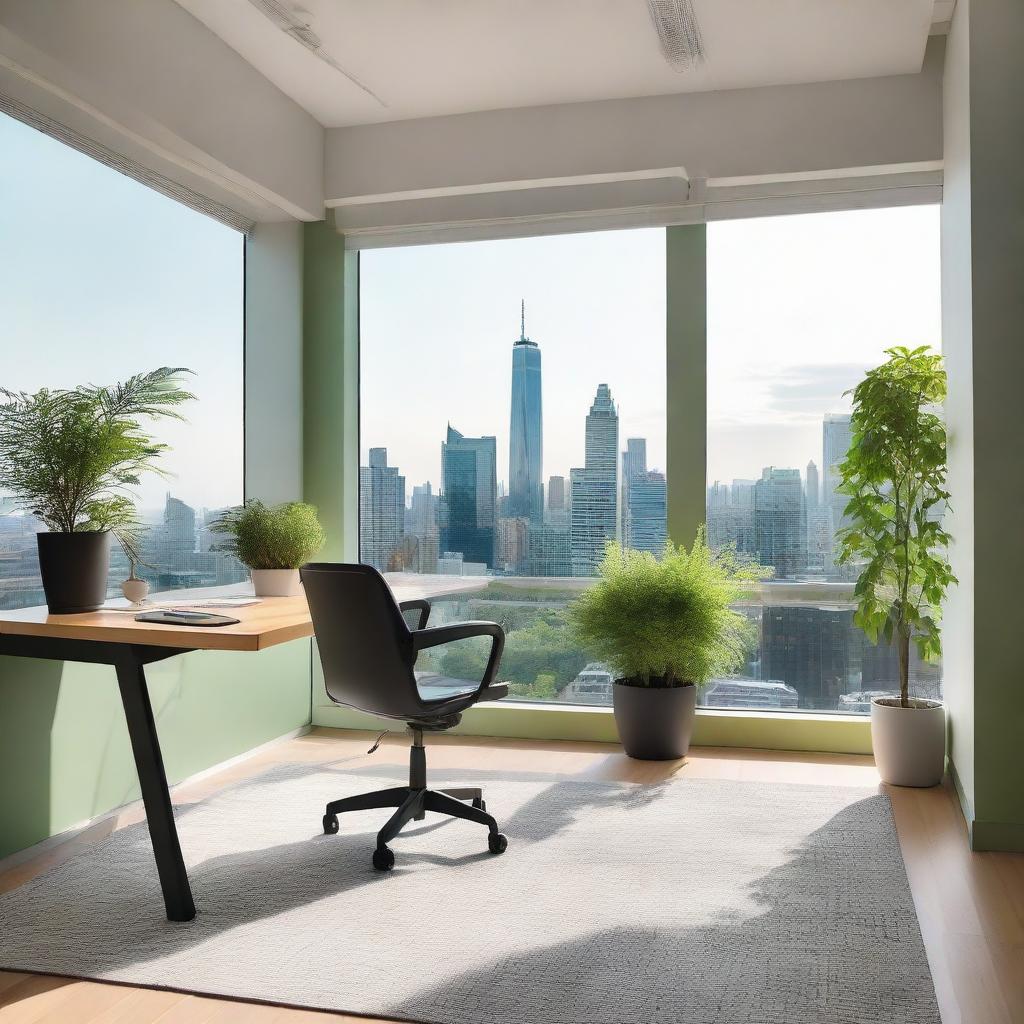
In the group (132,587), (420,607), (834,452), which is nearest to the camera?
(132,587)

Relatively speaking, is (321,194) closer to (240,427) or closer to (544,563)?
(240,427)

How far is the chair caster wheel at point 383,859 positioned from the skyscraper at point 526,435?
2190 millimetres

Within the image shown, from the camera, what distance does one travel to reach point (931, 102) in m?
4.25

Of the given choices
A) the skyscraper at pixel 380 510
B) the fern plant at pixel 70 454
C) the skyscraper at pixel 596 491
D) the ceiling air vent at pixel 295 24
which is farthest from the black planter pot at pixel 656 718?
the ceiling air vent at pixel 295 24

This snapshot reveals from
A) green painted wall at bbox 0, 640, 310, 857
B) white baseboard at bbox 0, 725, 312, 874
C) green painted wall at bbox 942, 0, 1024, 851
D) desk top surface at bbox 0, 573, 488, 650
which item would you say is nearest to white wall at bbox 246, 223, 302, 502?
green painted wall at bbox 0, 640, 310, 857

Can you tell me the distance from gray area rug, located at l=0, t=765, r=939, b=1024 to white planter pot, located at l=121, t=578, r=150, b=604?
2.62 feet

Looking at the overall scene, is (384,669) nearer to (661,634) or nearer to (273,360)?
(661,634)

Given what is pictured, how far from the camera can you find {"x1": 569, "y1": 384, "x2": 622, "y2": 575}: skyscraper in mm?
4805

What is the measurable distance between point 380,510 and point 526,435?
87 centimetres

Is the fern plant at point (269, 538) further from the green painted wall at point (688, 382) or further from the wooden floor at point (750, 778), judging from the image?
the green painted wall at point (688, 382)

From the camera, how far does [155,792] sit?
269 centimetres

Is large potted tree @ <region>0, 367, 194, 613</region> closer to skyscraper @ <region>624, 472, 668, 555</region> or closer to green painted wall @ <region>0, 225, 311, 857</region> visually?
green painted wall @ <region>0, 225, 311, 857</region>

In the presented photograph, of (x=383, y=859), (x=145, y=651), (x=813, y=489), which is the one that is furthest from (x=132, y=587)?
(x=813, y=489)

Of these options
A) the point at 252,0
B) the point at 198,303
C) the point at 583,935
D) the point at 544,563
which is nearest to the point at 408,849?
the point at 583,935
